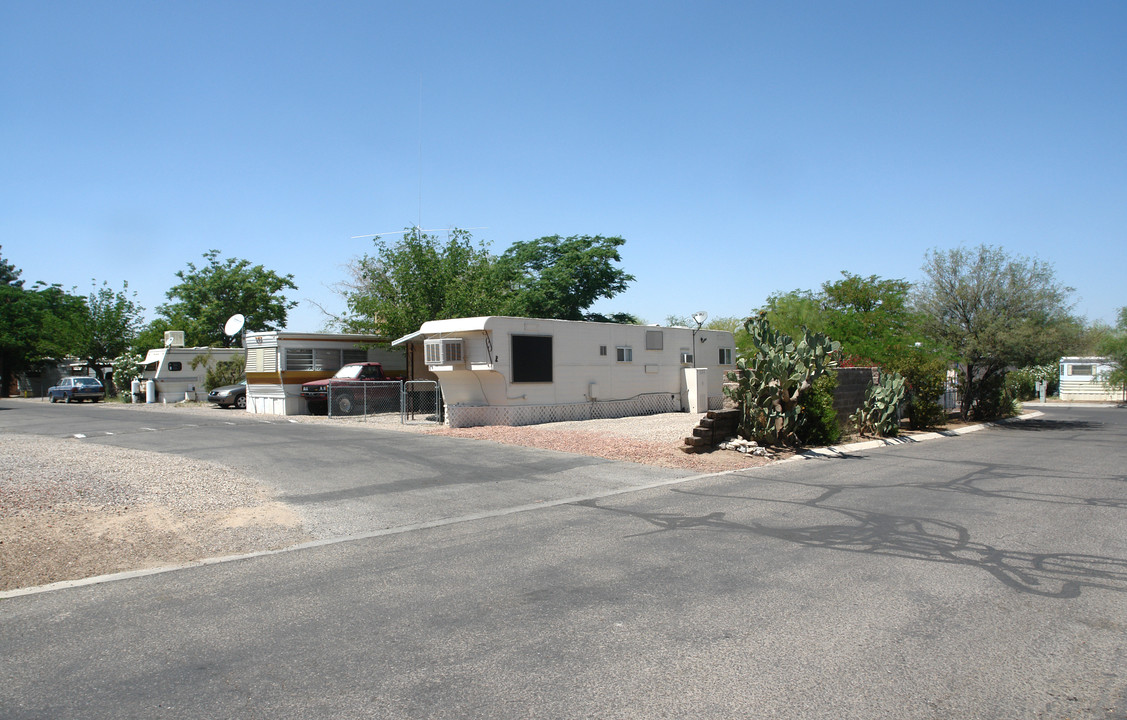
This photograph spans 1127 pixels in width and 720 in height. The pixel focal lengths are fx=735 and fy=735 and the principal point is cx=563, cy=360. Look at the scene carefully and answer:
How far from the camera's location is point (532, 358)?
62.6 feet

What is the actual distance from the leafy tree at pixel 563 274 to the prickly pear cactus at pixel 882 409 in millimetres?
21213

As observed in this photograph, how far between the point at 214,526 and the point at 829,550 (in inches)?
244

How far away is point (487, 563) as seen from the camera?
20.7 feet

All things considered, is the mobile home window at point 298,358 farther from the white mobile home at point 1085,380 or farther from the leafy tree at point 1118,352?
the white mobile home at point 1085,380

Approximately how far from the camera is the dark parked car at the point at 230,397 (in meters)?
28.5

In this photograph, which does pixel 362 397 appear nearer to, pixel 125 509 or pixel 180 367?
pixel 180 367

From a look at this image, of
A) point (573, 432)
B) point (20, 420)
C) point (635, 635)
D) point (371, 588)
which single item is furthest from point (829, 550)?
Result: point (20, 420)

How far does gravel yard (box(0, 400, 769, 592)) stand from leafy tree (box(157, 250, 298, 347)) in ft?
113

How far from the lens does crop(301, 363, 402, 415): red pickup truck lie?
75.2 feet

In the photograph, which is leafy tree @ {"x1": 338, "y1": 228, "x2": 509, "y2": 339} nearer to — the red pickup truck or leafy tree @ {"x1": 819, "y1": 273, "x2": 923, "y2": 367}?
the red pickup truck

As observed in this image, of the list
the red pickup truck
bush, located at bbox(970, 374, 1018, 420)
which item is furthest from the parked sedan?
bush, located at bbox(970, 374, 1018, 420)

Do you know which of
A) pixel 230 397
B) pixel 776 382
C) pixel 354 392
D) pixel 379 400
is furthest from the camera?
pixel 230 397

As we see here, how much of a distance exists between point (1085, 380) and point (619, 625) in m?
47.9

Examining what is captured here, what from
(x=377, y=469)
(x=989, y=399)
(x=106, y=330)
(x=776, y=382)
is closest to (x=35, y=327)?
(x=106, y=330)
